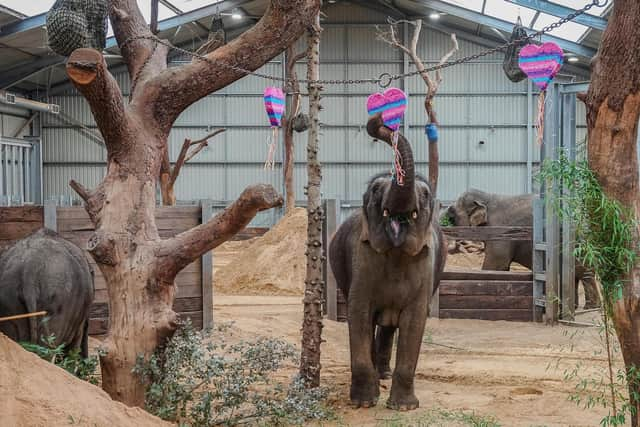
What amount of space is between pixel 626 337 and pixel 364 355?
7.75 feet

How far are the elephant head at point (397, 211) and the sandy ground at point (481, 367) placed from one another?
140 centimetres

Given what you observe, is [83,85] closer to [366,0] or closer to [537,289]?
[537,289]

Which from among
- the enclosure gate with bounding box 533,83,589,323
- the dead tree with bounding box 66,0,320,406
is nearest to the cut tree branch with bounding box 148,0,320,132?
the dead tree with bounding box 66,0,320,406

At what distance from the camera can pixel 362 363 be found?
6680 mm

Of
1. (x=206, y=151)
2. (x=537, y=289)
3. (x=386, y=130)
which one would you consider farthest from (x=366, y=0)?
(x=386, y=130)

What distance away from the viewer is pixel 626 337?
5.00 m

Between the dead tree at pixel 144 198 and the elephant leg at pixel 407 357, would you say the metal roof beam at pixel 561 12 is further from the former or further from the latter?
the dead tree at pixel 144 198

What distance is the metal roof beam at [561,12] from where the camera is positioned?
19.1 metres

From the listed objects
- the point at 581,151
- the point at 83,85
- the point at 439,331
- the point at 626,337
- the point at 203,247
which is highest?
the point at 83,85

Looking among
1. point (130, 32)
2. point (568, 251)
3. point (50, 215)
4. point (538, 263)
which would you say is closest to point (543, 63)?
point (568, 251)

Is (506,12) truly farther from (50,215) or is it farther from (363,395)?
(363,395)

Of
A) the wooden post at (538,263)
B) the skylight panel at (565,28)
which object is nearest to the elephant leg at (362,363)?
the wooden post at (538,263)

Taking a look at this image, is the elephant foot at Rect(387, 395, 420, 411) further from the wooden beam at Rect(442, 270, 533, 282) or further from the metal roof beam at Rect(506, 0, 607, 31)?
the metal roof beam at Rect(506, 0, 607, 31)

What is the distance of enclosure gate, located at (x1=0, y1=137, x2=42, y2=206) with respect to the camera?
89.4 ft
